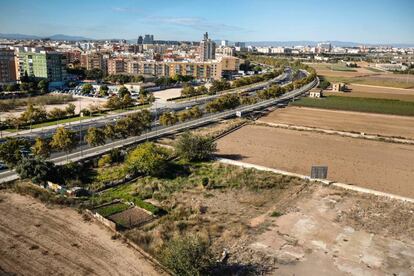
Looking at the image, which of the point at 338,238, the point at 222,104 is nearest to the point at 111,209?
the point at 338,238

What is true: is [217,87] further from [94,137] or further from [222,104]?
[94,137]

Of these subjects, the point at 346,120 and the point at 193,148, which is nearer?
the point at 193,148

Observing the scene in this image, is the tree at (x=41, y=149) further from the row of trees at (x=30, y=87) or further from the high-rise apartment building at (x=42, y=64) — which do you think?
the high-rise apartment building at (x=42, y=64)

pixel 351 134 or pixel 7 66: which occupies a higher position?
pixel 7 66

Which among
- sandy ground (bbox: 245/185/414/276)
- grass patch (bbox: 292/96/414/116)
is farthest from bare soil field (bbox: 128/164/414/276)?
grass patch (bbox: 292/96/414/116)

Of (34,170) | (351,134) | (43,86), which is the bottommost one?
(351,134)

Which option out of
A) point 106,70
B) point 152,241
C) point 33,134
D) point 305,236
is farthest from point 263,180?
point 106,70

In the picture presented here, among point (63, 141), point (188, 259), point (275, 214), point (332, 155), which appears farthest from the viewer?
point (332, 155)
